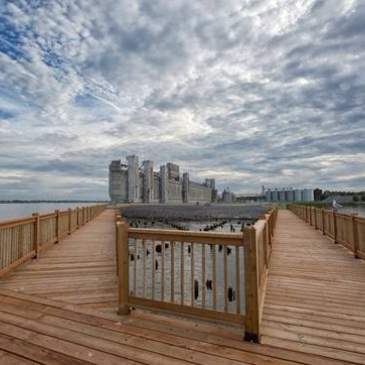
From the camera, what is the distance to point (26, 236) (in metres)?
7.47

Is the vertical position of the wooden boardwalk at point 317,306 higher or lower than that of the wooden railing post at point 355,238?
lower

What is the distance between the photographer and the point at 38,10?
9.37m

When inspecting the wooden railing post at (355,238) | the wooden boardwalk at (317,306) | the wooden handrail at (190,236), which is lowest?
the wooden boardwalk at (317,306)

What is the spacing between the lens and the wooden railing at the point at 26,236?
6.18 metres

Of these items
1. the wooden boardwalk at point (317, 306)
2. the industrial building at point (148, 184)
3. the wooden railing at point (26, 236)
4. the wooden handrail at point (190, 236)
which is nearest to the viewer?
the wooden boardwalk at point (317, 306)

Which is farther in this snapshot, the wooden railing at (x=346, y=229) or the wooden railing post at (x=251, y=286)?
the wooden railing at (x=346, y=229)

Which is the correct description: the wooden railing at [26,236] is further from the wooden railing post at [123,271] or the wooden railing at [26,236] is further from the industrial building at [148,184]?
the industrial building at [148,184]

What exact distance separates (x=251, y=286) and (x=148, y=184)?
110 m

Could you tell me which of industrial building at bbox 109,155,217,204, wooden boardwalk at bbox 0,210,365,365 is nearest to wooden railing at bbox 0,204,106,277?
wooden boardwalk at bbox 0,210,365,365

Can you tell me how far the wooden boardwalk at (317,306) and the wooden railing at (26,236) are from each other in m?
5.59

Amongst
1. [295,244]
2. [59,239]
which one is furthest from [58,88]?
[295,244]

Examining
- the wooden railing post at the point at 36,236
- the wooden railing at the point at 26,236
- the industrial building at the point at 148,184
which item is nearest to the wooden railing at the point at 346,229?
the wooden railing at the point at 26,236

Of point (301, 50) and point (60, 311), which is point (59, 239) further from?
point (301, 50)

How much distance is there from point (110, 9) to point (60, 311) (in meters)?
10.1
